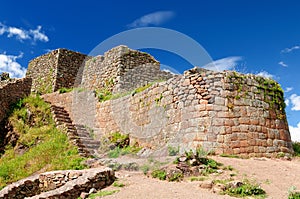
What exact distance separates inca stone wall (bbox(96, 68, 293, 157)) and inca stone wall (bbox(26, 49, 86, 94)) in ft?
42.2

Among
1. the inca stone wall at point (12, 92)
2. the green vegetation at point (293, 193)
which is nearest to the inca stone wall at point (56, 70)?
the inca stone wall at point (12, 92)

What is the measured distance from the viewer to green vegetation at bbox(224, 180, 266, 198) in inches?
290

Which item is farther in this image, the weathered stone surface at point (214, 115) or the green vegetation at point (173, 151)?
the green vegetation at point (173, 151)

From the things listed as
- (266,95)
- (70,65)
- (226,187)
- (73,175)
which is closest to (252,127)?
(266,95)

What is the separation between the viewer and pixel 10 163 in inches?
560

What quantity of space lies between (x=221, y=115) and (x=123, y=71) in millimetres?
8996

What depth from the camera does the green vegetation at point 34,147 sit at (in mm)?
12664

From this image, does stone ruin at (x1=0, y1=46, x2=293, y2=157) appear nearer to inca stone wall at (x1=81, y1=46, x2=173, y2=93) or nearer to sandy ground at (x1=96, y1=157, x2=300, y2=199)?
sandy ground at (x1=96, y1=157, x2=300, y2=199)

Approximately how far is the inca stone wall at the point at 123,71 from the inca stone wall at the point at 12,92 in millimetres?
3747

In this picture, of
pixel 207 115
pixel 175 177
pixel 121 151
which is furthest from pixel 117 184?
pixel 121 151

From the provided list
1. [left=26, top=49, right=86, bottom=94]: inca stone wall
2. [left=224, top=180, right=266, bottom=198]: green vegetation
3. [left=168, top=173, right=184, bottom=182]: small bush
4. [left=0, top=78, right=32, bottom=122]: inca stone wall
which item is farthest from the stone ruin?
[left=26, top=49, right=86, bottom=94]: inca stone wall

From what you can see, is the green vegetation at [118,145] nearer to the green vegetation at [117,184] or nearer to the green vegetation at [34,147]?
the green vegetation at [34,147]

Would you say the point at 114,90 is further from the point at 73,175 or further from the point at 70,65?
the point at 73,175

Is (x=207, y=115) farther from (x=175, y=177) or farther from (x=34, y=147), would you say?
(x=34, y=147)
